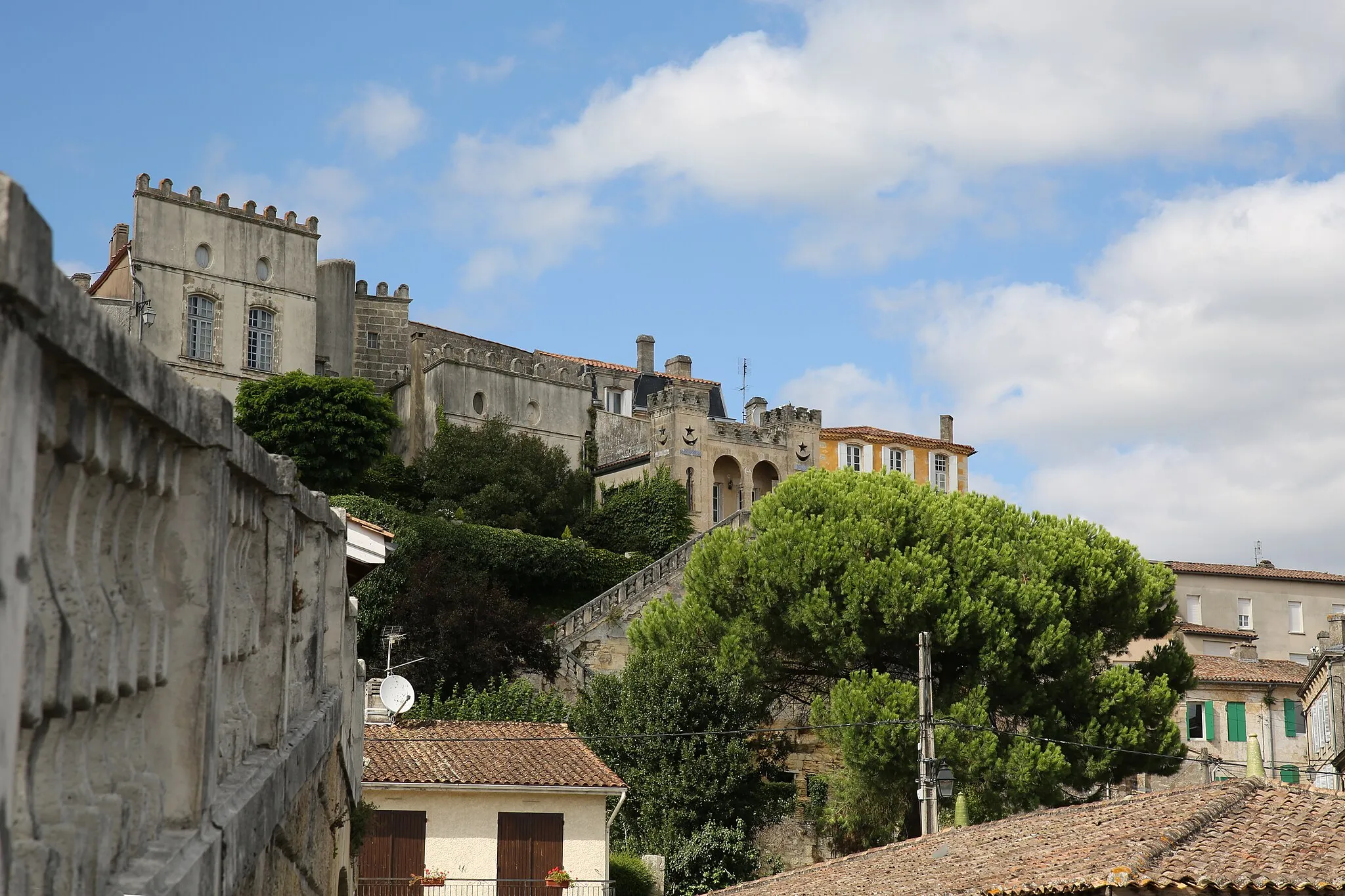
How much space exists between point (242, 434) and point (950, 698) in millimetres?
34292

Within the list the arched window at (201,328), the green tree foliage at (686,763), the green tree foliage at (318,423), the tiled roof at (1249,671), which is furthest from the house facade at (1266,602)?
the arched window at (201,328)

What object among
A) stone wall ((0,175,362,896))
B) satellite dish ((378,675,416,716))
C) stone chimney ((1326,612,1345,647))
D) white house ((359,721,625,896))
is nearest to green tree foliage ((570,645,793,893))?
white house ((359,721,625,896))

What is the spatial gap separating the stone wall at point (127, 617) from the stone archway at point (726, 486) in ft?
213

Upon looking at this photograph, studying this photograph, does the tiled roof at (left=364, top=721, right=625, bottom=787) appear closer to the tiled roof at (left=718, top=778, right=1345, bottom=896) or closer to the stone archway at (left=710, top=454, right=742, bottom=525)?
the tiled roof at (left=718, top=778, right=1345, bottom=896)

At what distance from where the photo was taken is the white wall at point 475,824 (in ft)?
89.6

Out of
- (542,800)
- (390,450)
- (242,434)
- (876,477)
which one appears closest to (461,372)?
(390,450)

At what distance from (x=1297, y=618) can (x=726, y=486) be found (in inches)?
1005

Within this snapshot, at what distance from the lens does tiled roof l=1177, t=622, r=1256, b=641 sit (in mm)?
59406

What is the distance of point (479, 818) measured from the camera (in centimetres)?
2766

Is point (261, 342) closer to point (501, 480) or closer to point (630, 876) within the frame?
point (501, 480)

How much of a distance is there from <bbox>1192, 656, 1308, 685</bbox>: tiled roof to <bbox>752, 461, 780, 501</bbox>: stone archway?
77.7ft

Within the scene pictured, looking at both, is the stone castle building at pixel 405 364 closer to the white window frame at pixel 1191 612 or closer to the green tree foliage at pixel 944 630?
the white window frame at pixel 1191 612

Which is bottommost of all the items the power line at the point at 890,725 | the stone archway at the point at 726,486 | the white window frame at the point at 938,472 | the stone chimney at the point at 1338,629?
the power line at the point at 890,725

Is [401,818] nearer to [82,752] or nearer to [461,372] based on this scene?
[82,752]
